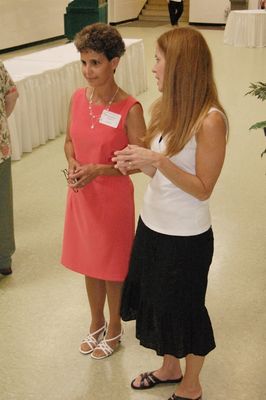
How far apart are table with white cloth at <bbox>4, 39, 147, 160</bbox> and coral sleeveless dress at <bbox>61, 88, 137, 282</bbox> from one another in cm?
298

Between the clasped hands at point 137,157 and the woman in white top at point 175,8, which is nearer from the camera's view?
the clasped hands at point 137,157

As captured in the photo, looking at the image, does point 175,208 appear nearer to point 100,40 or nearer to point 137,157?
point 137,157

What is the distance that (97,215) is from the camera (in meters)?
2.15

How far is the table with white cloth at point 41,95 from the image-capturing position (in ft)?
17.0

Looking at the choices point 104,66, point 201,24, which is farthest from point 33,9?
point 104,66

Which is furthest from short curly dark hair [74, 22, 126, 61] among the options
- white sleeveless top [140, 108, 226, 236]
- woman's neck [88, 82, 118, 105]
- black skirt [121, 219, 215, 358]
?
black skirt [121, 219, 215, 358]

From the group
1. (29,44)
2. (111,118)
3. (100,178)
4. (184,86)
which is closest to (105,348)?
(100,178)

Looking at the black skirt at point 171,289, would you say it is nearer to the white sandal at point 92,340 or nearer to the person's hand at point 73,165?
the person's hand at point 73,165

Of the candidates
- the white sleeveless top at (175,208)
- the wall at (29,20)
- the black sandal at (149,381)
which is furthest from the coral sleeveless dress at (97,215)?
the wall at (29,20)

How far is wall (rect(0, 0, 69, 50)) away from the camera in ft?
37.1

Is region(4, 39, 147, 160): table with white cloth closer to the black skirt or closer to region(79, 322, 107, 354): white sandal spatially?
region(79, 322, 107, 354): white sandal

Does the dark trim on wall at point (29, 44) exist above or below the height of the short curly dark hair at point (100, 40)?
below

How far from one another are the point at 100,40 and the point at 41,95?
3728 mm

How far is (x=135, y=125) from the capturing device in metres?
1.99
